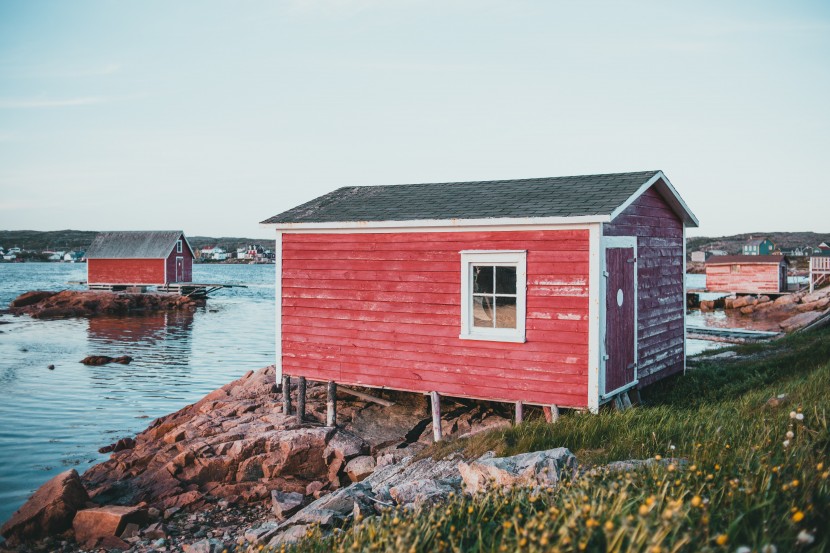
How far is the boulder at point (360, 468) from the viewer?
10.8 m

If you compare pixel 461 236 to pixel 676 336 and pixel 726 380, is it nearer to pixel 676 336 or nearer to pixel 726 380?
pixel 676 336

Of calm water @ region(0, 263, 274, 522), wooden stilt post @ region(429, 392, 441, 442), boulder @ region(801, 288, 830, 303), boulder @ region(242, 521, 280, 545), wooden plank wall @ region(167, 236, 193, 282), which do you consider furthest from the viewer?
wooden plank wall @ region(167, 236, 193, 282)

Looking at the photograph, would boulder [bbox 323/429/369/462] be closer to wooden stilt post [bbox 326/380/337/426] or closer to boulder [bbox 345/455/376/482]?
boulder [bbox 345/455/376/482]

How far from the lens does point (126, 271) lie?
5366 centimetres

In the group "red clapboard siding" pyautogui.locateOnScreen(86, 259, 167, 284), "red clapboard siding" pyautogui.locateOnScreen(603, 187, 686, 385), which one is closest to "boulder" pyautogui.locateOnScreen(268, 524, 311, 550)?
"red clapboard siding" pyautogui.locateOnScreen(603, 187, 686, 385)

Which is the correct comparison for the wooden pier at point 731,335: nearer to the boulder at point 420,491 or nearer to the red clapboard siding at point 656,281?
the red clapboard siding at point 656,281

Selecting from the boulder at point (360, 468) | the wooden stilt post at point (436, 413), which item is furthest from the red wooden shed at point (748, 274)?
the boulder at point (360, 468)

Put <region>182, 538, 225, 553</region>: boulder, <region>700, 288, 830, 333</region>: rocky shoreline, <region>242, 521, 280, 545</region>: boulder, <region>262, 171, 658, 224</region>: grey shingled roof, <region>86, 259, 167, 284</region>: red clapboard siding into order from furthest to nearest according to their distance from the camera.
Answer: <region>86, 259, 167, 284</region>: red clapboard siding → <region>700, 288, 830, 333</region>: rocky shoreline → <region>262, 171, 658, 224</region>: grey shingled roof → <region>182, 538, 225, 553</region>: boulder → <region>242, 521, 280, 545</region>: boulder

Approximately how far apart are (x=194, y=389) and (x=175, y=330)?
17758mm

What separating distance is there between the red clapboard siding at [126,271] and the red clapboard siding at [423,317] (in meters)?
43.2

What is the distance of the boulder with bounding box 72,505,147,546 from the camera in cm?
940

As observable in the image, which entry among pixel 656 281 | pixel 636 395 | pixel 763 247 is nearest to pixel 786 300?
pixel 656 281

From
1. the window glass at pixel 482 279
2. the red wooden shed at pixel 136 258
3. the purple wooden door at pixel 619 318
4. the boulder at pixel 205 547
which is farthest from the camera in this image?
the red wooden shed at pixel 136 258

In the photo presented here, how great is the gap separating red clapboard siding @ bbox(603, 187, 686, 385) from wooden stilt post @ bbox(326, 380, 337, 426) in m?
5.45
